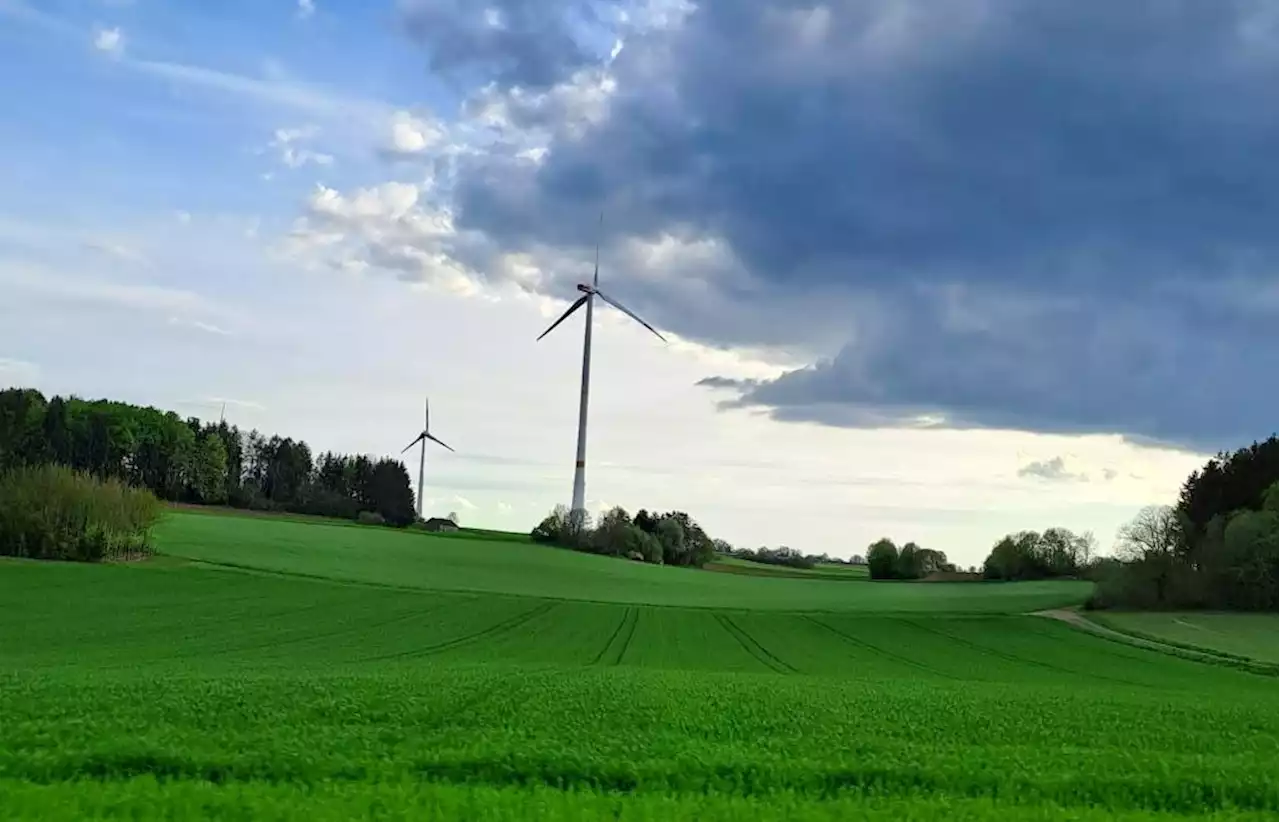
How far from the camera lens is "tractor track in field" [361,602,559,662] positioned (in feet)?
134

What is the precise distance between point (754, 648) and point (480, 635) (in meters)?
12.5

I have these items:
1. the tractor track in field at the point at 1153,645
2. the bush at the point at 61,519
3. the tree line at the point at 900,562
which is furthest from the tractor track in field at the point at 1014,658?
the tree line at the point at 900,562

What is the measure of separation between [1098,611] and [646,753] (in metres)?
74.2

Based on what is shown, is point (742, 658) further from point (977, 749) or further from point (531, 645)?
point (977, 749)

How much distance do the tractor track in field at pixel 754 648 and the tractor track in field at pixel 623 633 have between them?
5129mm

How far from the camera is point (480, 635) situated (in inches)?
2034

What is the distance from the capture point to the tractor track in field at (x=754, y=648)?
4347cm

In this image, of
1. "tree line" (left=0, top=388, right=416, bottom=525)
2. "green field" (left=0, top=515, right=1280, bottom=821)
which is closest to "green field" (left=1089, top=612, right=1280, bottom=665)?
"green field" (left=0, top=515, right=1280, bottom=821)

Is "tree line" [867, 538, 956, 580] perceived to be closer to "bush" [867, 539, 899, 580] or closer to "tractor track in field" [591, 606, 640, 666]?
"bush" [867, 539, 899, 580]

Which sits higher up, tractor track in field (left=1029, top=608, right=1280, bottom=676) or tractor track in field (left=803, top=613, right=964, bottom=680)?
tractor track in field (left=1029, top=608, right=1280, bottom=676)

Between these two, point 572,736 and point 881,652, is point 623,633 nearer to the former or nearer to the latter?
point 881,652

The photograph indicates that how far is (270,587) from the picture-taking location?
6775cm

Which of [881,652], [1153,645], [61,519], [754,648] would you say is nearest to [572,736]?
[754,648]

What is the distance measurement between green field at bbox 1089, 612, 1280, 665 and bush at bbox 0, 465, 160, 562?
65.7 m
